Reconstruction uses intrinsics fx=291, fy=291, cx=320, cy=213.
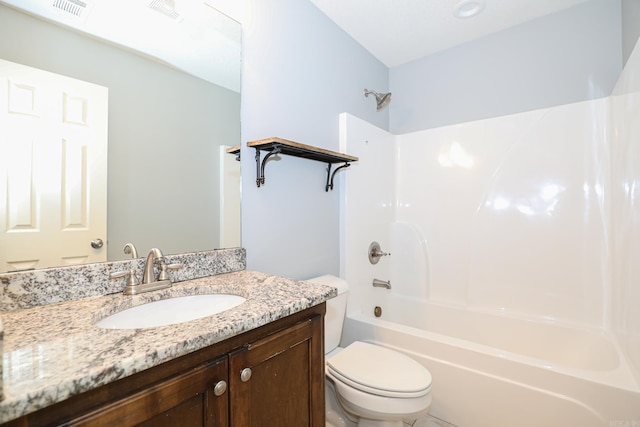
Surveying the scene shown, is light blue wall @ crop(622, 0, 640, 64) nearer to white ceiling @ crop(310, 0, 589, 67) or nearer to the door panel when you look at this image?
white ceiling @ crop(310, 0, 589, 67)

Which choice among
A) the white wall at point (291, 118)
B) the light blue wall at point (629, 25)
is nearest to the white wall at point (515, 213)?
the light blue wall at point (629, 25)

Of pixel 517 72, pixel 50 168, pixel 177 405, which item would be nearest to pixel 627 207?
pixel 517 72

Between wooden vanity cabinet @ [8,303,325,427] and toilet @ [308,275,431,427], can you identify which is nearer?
wooden vanity cabinet @ [8,303,325,427]

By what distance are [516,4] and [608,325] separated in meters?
2.00

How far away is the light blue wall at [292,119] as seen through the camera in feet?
4.57

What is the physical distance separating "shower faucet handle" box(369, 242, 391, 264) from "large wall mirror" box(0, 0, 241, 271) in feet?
3.73

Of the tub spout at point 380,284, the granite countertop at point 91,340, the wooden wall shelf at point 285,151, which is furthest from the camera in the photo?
the tub spout at point 380,284

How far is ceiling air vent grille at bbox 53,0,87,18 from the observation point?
89 centimetres

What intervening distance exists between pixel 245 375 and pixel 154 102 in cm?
101

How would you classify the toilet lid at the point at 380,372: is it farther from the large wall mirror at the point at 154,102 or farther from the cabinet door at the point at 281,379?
the large wall mirror at the point at 154,102

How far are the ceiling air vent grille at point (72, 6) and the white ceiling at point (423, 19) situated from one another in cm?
123

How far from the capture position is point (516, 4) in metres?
1.79

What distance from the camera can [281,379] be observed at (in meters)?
0.81

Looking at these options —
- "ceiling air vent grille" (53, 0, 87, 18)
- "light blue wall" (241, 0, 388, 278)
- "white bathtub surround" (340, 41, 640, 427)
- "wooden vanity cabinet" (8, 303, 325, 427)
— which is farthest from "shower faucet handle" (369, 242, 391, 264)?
"ceiling air vent grille" (53, 0, 87, 18)
